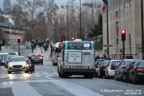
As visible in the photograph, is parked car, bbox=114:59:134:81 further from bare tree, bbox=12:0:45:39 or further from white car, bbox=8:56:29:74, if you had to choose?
bare tree, bbox=12:0:45:39

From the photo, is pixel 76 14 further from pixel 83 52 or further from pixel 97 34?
pixel 83 52

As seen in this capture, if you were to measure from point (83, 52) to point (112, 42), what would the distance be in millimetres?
44024

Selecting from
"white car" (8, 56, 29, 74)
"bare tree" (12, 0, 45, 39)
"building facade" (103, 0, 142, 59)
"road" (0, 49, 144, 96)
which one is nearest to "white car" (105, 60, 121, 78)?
"road" (0, 49, 144, 96)

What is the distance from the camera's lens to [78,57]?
3709 cm

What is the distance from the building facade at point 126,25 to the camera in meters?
66.9

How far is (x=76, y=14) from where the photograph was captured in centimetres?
16188

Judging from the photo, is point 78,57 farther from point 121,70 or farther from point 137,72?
point 137,72

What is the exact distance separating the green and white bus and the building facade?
66.5 feet

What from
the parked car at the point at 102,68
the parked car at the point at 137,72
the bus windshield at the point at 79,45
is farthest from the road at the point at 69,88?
the parked car at the point at 102,68

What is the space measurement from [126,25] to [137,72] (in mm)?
44889

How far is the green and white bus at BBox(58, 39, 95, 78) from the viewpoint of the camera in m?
36.7

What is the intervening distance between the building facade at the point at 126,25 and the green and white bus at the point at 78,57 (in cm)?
2026

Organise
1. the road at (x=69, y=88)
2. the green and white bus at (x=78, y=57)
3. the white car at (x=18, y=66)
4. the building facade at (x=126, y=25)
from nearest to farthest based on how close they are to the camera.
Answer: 1. the road at (x=69, y=88)
2. the green and white bus at (x=78, y=57)
3. the white car at (x=18, y=66)
4. the building facade at (x=126, y=25)

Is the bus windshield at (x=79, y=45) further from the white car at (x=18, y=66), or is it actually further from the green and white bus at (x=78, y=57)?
the white car at (x=18, y=66)
